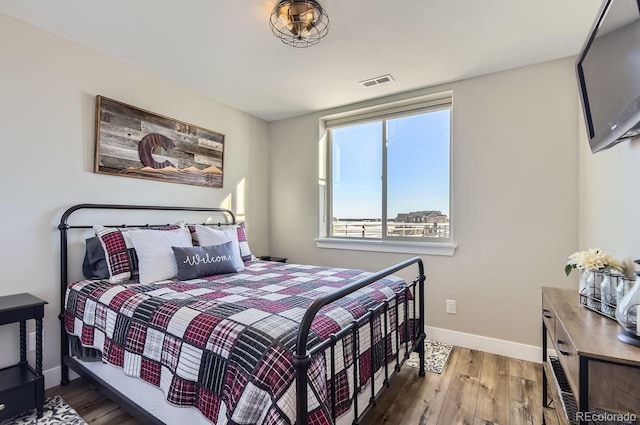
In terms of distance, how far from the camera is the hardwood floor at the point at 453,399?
1.79m

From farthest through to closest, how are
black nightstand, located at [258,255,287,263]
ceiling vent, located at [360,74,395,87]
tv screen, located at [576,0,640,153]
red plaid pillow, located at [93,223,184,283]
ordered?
black nightstand, located at [258,255,287,263], ceiling vent, located at [360,74,395,87], red plaid pillow, located at [93,223,184,283], tv screen, located at [576,0,640,153]

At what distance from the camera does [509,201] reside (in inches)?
104

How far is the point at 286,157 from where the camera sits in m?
3.98

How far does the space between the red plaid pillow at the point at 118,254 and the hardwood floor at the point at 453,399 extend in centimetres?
79

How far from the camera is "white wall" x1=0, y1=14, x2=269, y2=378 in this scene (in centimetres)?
199

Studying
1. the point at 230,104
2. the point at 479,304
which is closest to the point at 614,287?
the point at 479,304

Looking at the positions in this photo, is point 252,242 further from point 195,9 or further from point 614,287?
point 614,287

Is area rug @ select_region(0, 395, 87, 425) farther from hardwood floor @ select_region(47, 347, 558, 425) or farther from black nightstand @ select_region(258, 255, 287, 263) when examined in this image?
black nightstand @ select_region(258, 255, 287, 263)

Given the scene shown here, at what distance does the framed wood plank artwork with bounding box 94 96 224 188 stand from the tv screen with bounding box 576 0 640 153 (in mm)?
3048

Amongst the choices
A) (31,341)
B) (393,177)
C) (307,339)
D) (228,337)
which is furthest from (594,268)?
(31,341)

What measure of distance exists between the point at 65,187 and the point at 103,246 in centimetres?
55

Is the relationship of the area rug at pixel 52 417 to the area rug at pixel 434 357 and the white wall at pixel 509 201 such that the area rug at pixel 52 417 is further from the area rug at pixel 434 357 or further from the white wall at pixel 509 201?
the white wall at pixel 509 201
